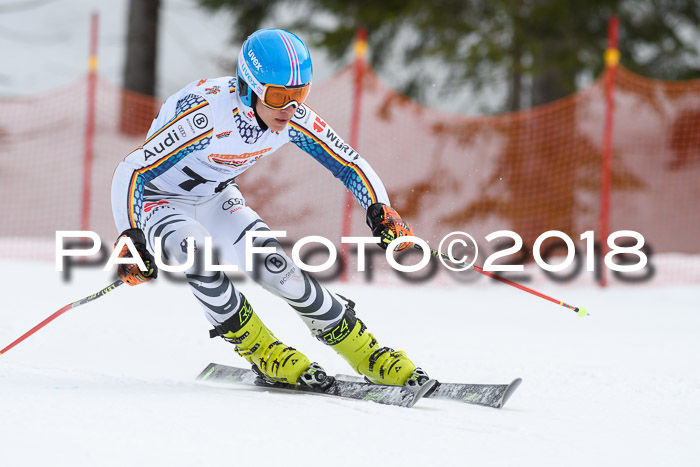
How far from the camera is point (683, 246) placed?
36.5 ft

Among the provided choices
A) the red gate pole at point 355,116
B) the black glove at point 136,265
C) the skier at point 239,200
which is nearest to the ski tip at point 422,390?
the skier at point 239,200

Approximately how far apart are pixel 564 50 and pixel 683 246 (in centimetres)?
325

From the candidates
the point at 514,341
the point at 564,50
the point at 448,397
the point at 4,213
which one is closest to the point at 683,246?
the point at 564,50

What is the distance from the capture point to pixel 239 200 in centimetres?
382

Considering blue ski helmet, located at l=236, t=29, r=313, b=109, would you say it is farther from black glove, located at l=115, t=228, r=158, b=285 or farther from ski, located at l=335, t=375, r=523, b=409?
ski, located at l=335, t=375, r=523, b=409

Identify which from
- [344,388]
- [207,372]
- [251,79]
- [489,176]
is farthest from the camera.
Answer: [489,176]

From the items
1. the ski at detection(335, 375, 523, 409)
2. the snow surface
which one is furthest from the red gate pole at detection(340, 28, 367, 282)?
the ski at detection(335, 375, 523, 409)

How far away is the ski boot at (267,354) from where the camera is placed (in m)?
3.56

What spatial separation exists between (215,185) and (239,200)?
0.16m

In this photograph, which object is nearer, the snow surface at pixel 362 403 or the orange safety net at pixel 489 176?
the snow surface at pixel 362 403

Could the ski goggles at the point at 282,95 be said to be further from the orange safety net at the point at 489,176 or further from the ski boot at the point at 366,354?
the orange safety net at the point at 489,176

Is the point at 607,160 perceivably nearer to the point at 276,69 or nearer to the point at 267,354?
the point at 267,354

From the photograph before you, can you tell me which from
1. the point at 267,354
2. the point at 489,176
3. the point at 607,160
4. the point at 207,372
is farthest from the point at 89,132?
the point at 267,354

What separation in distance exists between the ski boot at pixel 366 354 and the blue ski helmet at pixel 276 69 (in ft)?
3.29
